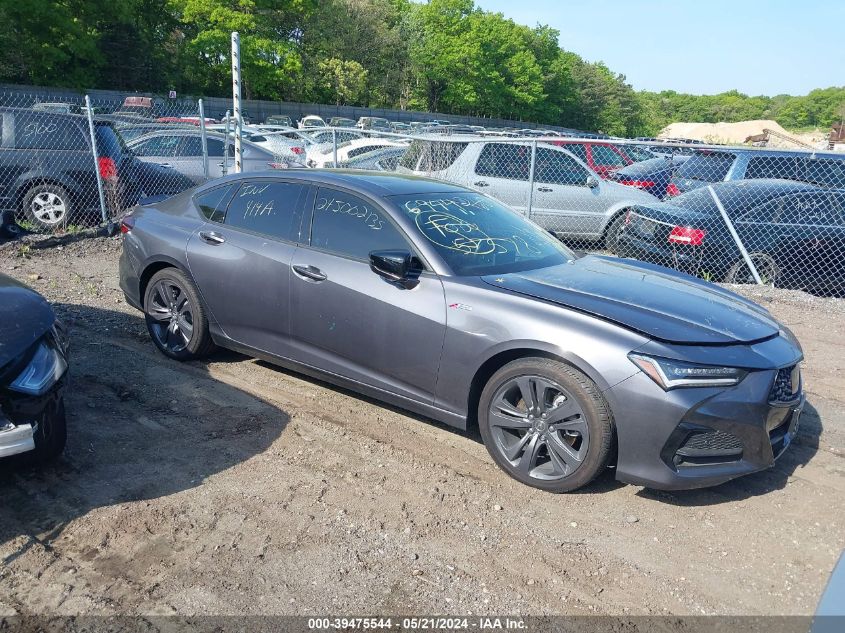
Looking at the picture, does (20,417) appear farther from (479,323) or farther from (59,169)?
(59,169)

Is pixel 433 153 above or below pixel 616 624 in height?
above

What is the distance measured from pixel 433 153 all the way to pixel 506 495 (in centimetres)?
787

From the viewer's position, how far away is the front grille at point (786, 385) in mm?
3672

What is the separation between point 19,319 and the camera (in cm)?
355

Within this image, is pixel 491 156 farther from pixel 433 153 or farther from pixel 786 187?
pixel 786 187

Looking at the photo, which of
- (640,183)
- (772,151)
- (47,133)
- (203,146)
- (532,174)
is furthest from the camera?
(640,183)

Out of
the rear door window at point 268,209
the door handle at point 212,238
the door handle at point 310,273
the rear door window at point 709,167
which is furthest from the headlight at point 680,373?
the rear door window at point 709,167

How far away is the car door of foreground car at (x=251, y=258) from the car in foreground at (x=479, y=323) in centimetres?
1

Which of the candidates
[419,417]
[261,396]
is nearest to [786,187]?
[419,417]

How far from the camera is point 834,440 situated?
4633mm

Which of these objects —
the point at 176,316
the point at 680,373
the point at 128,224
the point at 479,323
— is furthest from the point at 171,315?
the point at 680,373

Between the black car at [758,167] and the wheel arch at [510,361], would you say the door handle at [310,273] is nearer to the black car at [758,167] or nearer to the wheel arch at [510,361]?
the wheel arch at [510,361]

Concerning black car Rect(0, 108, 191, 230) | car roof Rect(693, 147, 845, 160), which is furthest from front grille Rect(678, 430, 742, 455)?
black car Rect(0, 108, 191, 230)

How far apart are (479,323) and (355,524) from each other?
4.20 feet
